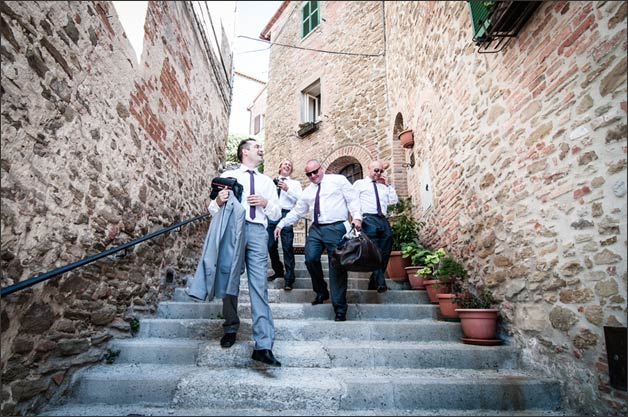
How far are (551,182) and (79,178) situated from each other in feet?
10.7

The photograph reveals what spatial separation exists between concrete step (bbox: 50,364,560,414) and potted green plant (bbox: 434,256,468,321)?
105cm

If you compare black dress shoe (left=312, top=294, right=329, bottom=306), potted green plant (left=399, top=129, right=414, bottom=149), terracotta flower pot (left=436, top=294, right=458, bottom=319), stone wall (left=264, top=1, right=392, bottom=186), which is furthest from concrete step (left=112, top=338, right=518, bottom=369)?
stone wall (left=264, top=1, right=392, bottom=186)

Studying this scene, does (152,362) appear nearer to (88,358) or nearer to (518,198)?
(88,358)

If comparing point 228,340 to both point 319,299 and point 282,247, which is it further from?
point 282,247

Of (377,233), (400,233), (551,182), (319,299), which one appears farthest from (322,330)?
(400,233)

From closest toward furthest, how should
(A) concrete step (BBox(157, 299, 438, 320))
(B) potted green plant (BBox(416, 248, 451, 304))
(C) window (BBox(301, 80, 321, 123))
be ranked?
(A) concrete step (BBox(157, 299, 438, 320)), (B) potted green plant (BBox(416, 248, 451, 304)), (C) window (BBox(301, 80, 321, 123))

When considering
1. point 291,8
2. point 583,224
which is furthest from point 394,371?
point 291,8

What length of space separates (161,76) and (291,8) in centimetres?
893

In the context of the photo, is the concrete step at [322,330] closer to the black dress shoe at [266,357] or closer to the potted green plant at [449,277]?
the potted green plant at [449,277]

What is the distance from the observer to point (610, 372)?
2061 millimetres

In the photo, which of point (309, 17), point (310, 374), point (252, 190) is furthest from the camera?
point (309, 17)

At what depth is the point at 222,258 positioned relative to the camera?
2668 mm

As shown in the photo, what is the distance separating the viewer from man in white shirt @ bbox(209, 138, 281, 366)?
258 cm

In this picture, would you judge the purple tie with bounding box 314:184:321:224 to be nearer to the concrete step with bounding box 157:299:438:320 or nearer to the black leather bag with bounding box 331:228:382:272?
the black leather bag with bounding box 331:228:382:272
